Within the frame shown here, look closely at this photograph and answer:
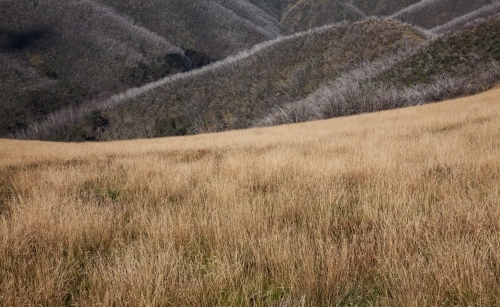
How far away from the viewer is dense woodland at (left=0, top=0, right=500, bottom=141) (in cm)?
3206

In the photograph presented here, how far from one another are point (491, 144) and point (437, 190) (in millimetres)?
2588

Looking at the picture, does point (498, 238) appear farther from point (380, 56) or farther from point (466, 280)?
point (380, 56)

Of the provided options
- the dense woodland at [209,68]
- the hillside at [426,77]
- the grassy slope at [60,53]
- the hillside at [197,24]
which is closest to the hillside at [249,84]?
the dense woodland at [209,68]

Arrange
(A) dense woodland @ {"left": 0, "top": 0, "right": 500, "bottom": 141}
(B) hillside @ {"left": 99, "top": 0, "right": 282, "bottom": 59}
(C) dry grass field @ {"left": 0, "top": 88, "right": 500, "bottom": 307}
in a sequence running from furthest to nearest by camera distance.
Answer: (B) hillside @ {"left": 99, "top": 0, "right": 282, "bottom": 59} → (A) dense woodland @ {"left": 0, "top": 0, "right": 500, "bottom": 141} → (C) dry grass field @ {"left": 0, "top": 88, "right": 500, "bottom": 307}

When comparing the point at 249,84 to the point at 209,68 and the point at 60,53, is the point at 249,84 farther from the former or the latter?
the point at 60,53

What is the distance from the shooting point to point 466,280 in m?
1.43

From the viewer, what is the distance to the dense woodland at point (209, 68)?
105 ft

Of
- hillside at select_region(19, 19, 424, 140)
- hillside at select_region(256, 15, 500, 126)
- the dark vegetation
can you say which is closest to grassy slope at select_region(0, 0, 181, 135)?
the dark vegetation

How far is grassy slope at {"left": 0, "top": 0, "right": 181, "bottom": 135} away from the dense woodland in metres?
0.39

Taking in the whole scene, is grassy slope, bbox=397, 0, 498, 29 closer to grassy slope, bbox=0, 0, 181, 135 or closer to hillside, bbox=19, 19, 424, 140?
hillside, bbox=19, 19, 424, 140

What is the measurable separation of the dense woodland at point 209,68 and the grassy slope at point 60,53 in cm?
39

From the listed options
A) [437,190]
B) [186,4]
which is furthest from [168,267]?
[186,4]

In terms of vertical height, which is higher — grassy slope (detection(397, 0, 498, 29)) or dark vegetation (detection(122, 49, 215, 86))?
grassy slope (detection(397, 0, 498, 29))

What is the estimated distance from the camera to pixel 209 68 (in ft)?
251
